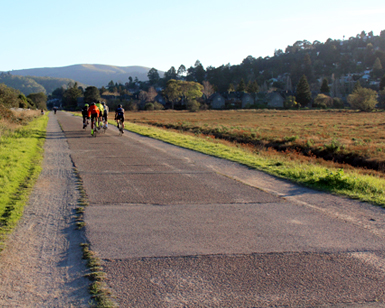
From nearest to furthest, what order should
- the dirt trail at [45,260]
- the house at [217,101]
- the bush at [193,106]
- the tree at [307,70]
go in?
the dirt trail at [45,260] → the bush at [193,106] → the house at [217,101] → the tree at [307,70]

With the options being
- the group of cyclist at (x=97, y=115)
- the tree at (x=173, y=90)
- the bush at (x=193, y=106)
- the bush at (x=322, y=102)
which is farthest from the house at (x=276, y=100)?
the group of cyclist at (x=97, y=115)

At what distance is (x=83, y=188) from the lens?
799 cm

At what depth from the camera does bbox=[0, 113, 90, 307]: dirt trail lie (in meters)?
3.45

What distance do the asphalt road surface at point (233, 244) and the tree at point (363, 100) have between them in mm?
79888

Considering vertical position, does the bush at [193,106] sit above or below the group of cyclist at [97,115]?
above

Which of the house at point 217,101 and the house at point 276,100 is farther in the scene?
the house at point 217,101

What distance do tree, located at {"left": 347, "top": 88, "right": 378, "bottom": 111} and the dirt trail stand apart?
8361 cm

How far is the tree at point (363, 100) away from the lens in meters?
79.3

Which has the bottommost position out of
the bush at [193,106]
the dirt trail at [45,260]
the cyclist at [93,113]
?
the dirt trail at [45,260]

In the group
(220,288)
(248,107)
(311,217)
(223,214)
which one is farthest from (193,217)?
(248,107)

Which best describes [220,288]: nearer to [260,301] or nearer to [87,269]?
[260,301]

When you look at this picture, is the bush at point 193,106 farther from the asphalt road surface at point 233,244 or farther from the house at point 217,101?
the asphalt road surface at point 233,244

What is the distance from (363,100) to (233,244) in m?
86.0

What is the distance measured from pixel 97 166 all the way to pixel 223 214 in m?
5.76
